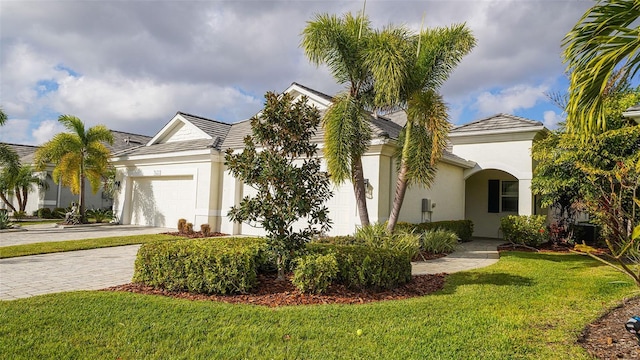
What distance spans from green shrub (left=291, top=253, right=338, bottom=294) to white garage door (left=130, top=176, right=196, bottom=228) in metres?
11.7

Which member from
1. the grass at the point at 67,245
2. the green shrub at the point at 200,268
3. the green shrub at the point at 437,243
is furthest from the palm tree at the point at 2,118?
the green shrub at the point at 437,243

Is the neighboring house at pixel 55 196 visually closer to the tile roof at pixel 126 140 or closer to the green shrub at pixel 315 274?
the tile roof at pixel 126 140

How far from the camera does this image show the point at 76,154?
1830cm

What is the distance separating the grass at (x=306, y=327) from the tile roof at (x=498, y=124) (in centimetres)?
1056

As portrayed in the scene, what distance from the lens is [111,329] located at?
433 centimetres

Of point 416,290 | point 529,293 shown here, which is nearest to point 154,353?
point 416,290

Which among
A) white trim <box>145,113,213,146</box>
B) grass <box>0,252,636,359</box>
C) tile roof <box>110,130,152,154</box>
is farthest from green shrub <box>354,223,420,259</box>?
tile roof <box>110,130,152,154</box>

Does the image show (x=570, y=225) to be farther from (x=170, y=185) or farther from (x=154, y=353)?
(x=170, y=185)

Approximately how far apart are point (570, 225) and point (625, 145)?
4179mm

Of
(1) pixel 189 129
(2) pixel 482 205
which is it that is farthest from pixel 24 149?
(2) pixel 482 205

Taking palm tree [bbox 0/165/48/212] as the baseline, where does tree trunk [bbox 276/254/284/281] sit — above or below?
below

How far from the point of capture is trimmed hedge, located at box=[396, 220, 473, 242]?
38.4 ft

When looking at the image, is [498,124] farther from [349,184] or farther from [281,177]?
[281,177]

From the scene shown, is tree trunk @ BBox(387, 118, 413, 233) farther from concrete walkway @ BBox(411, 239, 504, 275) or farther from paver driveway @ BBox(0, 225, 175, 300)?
paver driveway @ BBox(0, 225, 175, 300)
